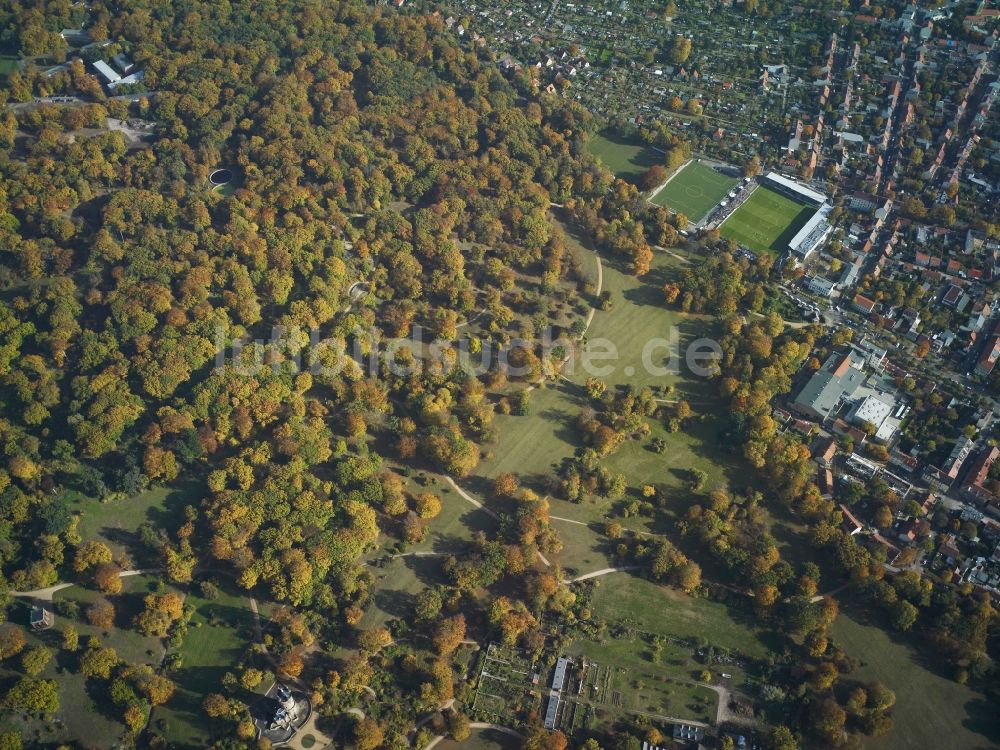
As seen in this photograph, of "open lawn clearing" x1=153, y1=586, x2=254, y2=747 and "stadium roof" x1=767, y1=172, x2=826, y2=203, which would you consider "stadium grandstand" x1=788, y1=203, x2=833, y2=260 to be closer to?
"stadium roof" x1=767, y1=172, x2=826, y2=203

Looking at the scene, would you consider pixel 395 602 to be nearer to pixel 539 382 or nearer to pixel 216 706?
pixel 216 706

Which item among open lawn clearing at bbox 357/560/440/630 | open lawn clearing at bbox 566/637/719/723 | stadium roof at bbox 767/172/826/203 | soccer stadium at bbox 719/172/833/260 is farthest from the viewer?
stadium roof at bbox 767/172/826/203

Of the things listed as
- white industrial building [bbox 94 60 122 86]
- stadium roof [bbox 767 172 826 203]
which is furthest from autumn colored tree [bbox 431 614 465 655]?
white industrial building [bbox 94 60 122 86]

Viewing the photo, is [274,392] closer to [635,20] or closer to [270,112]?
[270,112]

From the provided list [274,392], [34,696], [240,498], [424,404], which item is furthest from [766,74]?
[34,696]

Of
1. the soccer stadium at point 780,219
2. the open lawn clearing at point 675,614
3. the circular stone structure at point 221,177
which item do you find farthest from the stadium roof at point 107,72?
the open lawn clearing at point 675,614

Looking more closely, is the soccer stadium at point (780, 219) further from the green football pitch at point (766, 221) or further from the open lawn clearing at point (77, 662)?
the open lawn clearing at point (77, 662)
